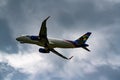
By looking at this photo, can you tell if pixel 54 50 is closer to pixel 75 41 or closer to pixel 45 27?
pixel 75 41

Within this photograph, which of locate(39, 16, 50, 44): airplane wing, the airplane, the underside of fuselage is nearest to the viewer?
locate(39, 16, 50, 44): airplane wing

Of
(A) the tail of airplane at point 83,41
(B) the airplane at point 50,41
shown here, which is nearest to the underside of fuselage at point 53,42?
(B) the airplane at point 50,41

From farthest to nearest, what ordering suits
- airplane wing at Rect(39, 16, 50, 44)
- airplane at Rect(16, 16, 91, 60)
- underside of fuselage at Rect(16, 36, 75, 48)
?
underside of fuselage at Rect(16, 36, 75, 48) → airplane at Rect(16, 16, 91, 60) → airplane wing at Rect(39, 16, 50, 44)

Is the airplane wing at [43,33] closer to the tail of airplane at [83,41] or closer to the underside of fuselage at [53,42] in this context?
the underside of fuselage at [53,42]

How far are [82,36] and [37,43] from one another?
1929 centimetres

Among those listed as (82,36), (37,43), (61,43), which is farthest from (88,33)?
(37,43)

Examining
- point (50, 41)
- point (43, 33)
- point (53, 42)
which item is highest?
point (50, 41)

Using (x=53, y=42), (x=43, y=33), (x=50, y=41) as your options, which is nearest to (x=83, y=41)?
(x=53, y=42)

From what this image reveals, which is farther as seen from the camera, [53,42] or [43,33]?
[53,42]

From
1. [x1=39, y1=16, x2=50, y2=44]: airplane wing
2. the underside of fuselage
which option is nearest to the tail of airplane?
the underside of fuselage

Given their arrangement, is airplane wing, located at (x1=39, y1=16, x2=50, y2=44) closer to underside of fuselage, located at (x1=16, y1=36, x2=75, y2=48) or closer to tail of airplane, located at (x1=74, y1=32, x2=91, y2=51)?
underside of fuselage, located at (x1=16, y1=36, x2=75, y2=48)

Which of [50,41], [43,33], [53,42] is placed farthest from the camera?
[50,41]

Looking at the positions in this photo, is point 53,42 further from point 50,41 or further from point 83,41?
point 83,41

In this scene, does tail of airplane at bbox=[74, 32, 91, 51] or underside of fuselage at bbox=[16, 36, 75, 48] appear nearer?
tail of airplane at bbox=[74, 32, 91, 51]
